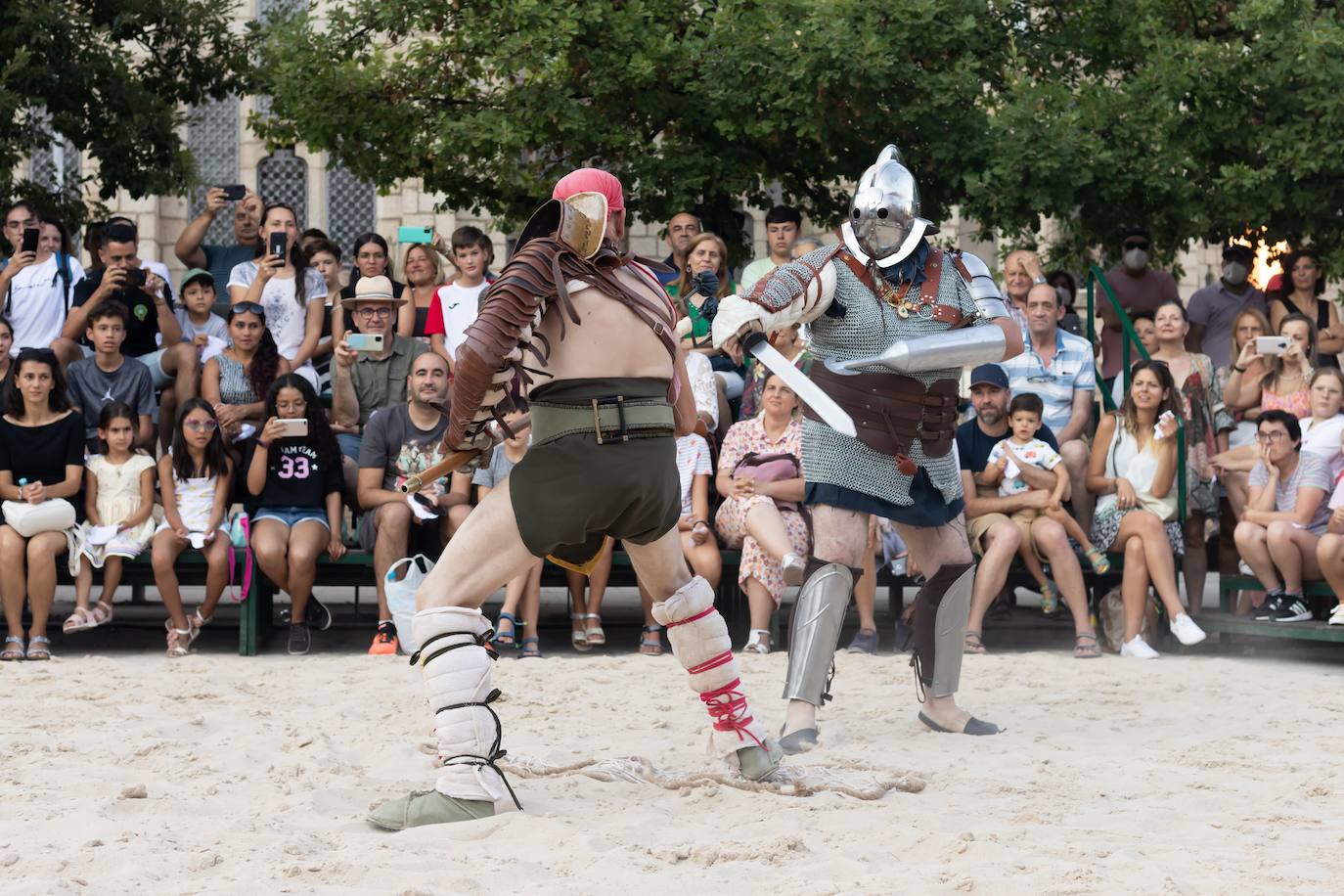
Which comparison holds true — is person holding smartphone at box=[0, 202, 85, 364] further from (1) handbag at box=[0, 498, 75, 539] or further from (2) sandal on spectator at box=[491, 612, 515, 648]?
(2) sandal on spectator at box=[491, 612, 515, 648]

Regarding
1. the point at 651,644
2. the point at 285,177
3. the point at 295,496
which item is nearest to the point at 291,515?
the point at 295,496

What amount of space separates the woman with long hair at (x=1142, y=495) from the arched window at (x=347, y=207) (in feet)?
61.7

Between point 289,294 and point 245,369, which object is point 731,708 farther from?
point 289,294

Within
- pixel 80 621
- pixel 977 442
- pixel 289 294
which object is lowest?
pixel 80 621

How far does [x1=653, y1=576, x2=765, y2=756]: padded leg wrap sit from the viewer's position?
16.6ft

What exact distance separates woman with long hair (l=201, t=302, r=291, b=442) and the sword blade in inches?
164

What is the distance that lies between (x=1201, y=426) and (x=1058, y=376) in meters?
0.78

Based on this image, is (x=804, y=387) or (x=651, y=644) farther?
(x=651, y=644)

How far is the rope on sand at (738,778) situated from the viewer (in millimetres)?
5098

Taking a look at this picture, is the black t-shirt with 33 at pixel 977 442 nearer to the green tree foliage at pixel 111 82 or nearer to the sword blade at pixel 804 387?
the sword blade at pixel 804 387

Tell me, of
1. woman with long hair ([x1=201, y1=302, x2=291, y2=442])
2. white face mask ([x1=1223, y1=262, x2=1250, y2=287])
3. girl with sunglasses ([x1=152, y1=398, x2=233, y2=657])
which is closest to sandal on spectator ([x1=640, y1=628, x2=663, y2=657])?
girl with sunglasses ([x1=152, y1=398, x2=233, y2=657])

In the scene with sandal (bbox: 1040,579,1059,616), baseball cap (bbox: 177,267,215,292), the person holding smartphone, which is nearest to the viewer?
sandal (bbox: 1040,579,1059,616)

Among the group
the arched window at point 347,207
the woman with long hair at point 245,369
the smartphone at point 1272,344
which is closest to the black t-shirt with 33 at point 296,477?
the woman with long hair at point 245,369

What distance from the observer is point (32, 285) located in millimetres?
9578
